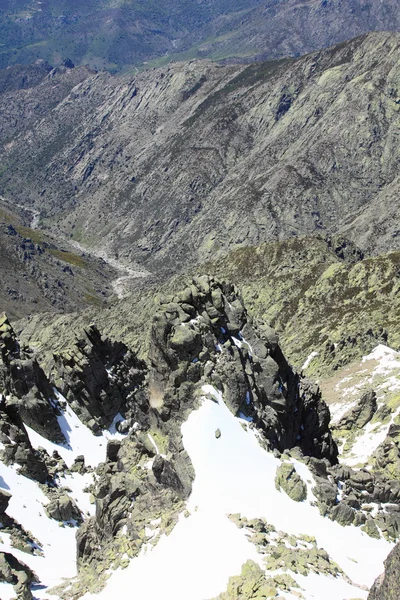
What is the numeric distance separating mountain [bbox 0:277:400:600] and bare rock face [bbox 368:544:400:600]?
4631 mm

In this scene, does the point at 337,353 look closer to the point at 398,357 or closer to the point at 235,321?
the point at 398,357

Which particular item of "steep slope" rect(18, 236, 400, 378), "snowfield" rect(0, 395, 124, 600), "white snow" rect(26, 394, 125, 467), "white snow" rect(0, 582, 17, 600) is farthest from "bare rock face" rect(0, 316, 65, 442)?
"white snow" rect(0, 582, 17, 600)

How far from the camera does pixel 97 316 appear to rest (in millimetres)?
151875

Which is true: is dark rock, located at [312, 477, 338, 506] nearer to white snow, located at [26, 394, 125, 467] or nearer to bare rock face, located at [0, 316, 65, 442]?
white snow, located at [26, 394, 125, 467]

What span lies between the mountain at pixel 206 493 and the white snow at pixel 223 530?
6cm

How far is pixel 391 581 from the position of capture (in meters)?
17.7

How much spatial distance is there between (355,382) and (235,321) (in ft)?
109

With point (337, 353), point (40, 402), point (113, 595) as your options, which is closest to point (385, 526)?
point (113, 595)

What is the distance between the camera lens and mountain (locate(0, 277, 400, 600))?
82.7 ft

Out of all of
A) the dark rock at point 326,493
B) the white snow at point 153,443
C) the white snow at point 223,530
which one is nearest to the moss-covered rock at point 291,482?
the white snow at point 223,530

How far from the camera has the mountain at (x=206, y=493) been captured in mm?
25203

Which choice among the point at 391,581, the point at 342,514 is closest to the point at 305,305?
the point at 342,514

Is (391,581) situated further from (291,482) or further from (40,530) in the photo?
(40,530)

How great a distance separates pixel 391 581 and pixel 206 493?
38.6ft
